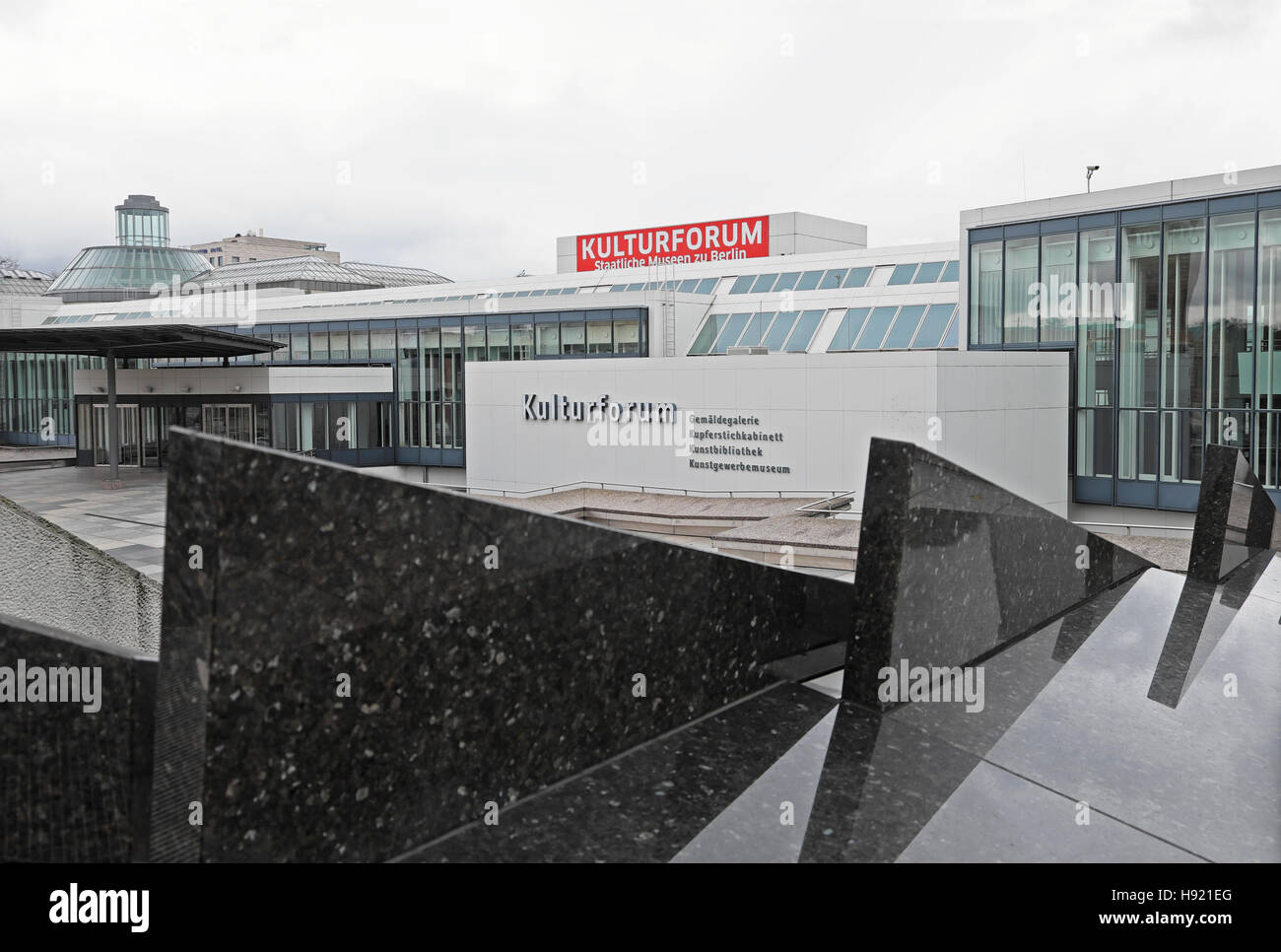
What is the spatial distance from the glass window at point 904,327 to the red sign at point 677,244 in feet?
53.5

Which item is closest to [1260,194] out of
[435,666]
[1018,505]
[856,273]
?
[856,273]

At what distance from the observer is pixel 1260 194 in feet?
84.1

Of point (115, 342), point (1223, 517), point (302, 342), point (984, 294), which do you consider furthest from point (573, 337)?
point (1223, 517)

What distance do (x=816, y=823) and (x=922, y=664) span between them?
5.17ft

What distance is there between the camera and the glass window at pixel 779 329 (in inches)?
1523

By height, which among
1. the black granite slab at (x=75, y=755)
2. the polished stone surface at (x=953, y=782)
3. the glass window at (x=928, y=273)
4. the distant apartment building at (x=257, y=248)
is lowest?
the polished stone surface at (x=953, y=782)

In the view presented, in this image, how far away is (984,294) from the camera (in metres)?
30.5

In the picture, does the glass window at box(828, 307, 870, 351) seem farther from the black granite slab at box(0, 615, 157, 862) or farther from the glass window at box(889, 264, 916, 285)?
the black granite slab at box(0, 615, 157, 862)

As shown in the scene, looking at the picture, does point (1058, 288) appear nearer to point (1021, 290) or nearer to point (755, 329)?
point (1021, 290)

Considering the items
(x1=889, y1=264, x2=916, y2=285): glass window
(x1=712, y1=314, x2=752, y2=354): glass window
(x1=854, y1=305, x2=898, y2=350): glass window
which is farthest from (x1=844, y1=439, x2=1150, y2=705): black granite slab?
(x1=889, y1=264, x2=916, y2=285): glass window

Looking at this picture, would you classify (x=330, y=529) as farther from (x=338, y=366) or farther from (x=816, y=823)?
(x=338, y=366)

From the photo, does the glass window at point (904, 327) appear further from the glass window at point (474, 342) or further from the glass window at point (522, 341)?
the glass window at point (474, 342)

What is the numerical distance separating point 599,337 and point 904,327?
445 inches

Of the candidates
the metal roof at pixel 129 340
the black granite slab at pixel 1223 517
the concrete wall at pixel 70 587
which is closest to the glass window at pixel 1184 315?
the black granite slab at pixel 1223 517
